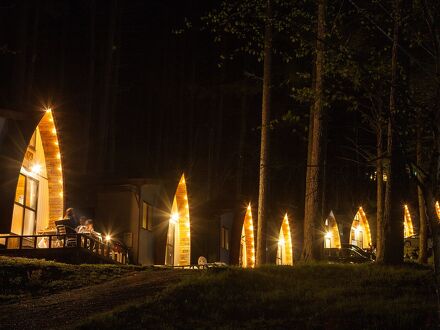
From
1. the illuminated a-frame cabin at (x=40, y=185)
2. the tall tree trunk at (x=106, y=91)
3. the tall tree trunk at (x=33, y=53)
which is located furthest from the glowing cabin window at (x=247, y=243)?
the tall tree trunk at (x=106, y=91)

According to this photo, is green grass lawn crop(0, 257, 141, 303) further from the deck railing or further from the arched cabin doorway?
the arched cabin doorway

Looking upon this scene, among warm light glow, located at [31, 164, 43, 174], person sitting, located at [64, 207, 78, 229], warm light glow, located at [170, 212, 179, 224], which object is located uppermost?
warm light glow, located at [31, 164, 43, 174]

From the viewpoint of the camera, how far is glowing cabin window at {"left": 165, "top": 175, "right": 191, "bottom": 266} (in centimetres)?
3072

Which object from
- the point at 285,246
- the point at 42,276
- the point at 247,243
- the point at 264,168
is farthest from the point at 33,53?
the point at 42,276

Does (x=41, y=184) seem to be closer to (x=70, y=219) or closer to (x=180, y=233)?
(x=70, y=219)

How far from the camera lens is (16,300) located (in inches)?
539

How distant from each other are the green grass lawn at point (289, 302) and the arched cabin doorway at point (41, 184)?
10.1 m

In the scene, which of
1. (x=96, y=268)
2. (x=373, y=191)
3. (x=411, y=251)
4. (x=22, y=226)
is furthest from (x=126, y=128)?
(x=96, y=268)

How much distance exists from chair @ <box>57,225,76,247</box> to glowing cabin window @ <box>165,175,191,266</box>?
32.1 feet

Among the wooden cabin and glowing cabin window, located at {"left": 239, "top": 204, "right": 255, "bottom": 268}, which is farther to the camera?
glowing cabin window, located at {"left": 239, "top": 204, "right": 255, "bottom": 268}

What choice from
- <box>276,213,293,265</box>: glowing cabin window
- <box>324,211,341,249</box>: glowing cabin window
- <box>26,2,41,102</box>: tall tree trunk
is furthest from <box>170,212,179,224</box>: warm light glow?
<box>324,211,341,249</box>: glowing cabin window

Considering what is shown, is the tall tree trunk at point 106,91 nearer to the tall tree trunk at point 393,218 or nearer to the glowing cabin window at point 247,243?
the glowing cabin window at point 247,243

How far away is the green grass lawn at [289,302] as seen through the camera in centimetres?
1127

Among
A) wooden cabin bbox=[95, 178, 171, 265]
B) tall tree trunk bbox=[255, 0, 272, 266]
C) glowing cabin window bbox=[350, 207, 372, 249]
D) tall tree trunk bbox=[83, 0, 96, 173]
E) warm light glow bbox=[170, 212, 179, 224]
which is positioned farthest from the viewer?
glowing cabin window bbox=[350, 207, 372, 249]
